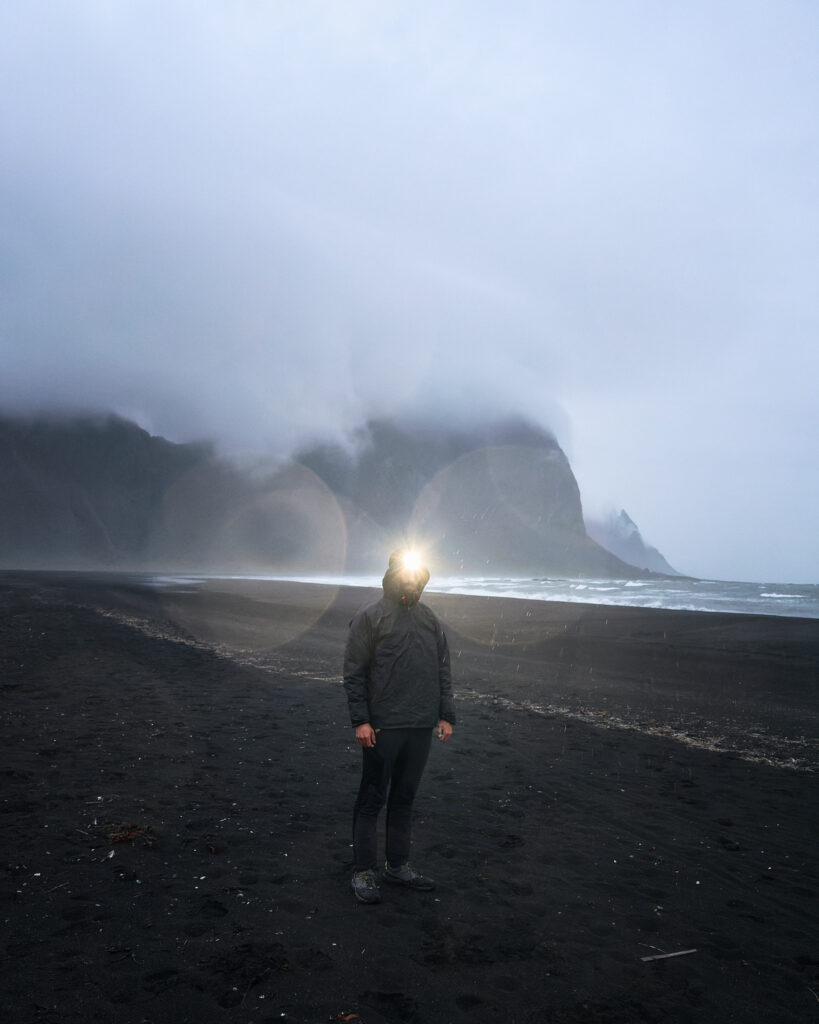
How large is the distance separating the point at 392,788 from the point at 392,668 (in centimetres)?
90

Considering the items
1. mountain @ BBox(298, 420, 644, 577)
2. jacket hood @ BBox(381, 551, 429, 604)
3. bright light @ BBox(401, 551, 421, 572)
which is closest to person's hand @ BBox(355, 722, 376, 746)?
jacket hood @ BBox(381, 551, 429, 604)

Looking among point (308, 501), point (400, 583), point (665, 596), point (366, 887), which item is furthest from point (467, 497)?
point (366, 887)

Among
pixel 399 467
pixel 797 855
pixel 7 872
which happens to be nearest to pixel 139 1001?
pixel 7 872

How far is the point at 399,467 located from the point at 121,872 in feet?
483

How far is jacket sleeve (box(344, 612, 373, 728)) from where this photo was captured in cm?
423

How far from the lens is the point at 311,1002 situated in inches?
123

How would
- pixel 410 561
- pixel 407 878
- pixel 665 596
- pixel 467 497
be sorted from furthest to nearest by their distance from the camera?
1. pixel 467 497
2. pixel 665 596
3. pixel 410 561
4. pixel 407 878

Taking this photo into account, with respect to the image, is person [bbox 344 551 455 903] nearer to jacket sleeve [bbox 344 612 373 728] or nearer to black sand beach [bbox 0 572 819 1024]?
jacket sleeve [bbox 344 612 373 728]

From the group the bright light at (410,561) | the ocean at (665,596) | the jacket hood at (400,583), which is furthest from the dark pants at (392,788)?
the ocean at (665,596)

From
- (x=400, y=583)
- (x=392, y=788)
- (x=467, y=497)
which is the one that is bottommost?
(x=392, y=788)

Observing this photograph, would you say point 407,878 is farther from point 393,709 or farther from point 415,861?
point 393,709

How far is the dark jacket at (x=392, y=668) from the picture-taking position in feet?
14.0

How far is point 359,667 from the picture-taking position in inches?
169

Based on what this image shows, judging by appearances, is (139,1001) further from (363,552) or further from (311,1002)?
(363,552)
